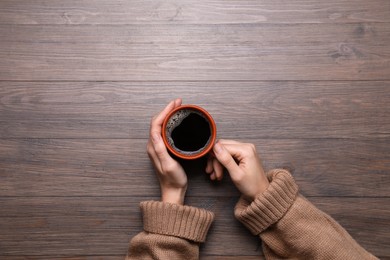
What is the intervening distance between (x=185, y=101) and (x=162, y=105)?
2.6 inches

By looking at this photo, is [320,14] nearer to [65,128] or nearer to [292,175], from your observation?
[292,175]

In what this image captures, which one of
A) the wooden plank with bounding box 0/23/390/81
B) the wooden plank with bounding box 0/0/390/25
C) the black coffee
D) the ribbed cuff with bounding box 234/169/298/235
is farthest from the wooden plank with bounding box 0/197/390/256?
the wooden plank with bounding box 0/0/390/25

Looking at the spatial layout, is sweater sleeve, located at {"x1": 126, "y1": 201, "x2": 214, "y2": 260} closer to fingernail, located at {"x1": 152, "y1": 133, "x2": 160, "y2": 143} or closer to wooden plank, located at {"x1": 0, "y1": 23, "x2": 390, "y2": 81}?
fingernail, located at {"x1": 152, "y1": 133, "x2": 160, "y2": 143}

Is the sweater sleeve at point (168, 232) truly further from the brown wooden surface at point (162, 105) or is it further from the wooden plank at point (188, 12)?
the wooden plank at point (188, 12)

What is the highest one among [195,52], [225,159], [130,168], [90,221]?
[195,52]

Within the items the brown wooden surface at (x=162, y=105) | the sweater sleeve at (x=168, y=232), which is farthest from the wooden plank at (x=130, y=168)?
the sweater sleeve at (x=168, y=232)

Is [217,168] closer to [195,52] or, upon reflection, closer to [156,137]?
[156,137]

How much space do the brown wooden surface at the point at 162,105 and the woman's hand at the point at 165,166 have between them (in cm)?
7

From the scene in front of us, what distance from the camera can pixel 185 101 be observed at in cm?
116

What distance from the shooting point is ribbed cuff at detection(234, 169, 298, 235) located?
1013 millimetres

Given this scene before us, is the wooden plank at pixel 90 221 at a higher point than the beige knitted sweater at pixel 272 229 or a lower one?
lower

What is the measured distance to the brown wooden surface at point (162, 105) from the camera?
115 centimetres

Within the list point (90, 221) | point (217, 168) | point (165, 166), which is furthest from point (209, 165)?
point (90, 221)

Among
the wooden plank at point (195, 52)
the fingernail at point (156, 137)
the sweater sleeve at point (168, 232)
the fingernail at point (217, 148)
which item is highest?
the wooden plank at point (195, 52)
